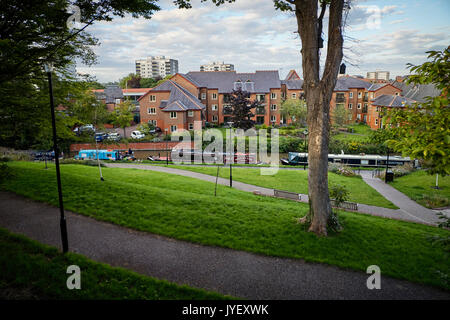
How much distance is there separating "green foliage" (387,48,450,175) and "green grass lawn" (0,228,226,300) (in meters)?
5.73

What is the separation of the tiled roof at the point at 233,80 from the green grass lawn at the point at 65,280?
52.0m

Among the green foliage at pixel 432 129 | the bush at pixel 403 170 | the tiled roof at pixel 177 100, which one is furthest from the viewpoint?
the tiled roof at pixel 177 100

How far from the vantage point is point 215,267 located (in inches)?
320

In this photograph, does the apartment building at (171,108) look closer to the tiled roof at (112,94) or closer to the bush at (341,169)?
the tiled roof at (112,94)

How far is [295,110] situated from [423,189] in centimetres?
3231

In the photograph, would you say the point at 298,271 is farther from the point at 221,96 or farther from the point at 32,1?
the point at 221,96

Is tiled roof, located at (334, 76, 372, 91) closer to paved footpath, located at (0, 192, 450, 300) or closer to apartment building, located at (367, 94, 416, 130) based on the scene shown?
apartment building, located at (367, 94, 416, 130)

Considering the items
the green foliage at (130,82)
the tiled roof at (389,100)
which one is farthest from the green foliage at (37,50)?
the green foliage at (130,82)

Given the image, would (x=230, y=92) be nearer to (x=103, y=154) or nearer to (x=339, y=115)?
(x=339, y=115)

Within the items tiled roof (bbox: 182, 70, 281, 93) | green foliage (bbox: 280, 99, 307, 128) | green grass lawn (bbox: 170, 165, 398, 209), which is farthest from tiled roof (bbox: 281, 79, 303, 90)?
green grass lawn (bbox: 170, 165, 398, 209)

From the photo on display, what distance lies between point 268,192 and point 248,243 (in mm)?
11800

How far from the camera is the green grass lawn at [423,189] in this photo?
19.8 m

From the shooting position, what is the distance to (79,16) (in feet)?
32.3

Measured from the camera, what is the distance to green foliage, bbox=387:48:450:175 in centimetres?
561
